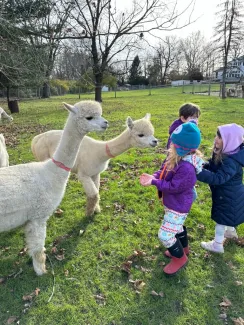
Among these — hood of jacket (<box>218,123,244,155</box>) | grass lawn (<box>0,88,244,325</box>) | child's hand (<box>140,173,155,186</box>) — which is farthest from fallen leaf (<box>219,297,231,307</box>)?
hood of jacket (<box>218,123,244,155</box>)

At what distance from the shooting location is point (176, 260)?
312cm

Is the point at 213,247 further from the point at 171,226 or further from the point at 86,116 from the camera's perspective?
the point at 86,116

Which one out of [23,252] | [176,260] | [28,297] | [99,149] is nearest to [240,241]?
[176,260]

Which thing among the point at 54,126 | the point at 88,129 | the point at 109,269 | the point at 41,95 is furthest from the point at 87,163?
the point at 41,95

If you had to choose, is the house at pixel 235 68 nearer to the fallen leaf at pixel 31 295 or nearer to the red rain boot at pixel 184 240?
the red rain boot at pixel 184 240

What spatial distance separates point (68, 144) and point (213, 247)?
2.21 m

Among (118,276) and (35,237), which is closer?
(35,237)

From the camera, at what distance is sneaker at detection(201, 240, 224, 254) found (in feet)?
11.1

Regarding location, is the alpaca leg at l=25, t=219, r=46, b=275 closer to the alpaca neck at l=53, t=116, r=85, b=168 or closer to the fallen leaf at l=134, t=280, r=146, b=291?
the alpaca neck at l=53, t=116, r=85, b=168

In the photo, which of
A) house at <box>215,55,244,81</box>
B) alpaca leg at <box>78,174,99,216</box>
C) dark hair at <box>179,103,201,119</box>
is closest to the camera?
dark hair at <box>179,103,201,119</box>

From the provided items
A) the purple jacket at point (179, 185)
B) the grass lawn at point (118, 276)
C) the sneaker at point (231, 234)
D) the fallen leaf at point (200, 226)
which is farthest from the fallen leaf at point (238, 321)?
the fallen leaf at point (200, 226)

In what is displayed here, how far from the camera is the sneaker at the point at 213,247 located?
3383 millimetres

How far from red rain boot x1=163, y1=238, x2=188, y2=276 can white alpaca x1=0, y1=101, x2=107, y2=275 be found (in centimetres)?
141

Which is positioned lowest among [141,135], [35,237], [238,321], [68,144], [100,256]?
[238,321]
